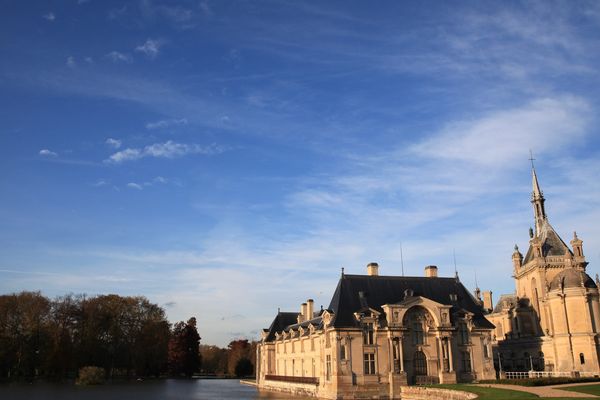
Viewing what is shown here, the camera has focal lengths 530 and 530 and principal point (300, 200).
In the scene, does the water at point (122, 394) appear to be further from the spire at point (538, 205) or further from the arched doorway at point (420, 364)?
the spire at point (538, 205)

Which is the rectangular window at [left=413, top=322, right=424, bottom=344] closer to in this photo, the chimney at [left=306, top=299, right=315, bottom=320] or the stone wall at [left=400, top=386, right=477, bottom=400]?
the stone wall at [left=400, top=386, right=477, bottom=400]

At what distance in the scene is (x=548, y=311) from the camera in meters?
62.6

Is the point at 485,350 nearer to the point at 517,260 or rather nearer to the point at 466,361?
the point at 466,361

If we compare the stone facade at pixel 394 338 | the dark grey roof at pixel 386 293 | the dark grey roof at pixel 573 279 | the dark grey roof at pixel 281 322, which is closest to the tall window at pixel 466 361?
the stone facade at pixel 394 338

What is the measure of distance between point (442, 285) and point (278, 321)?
29.8 meters

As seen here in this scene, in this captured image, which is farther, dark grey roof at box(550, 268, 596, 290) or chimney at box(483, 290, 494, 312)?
chimney at box(483, 290, 494, 312)

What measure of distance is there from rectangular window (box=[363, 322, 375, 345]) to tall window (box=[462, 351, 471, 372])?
30.9 ft

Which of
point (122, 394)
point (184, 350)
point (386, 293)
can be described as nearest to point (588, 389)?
point (386, 293)

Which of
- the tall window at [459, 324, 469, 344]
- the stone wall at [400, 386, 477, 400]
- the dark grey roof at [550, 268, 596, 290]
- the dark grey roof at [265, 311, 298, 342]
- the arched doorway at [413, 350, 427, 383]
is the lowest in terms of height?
the stone wall at [400, 386, 477, 400]

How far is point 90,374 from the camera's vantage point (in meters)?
71.5

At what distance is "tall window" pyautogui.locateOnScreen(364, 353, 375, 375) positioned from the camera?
4681cm

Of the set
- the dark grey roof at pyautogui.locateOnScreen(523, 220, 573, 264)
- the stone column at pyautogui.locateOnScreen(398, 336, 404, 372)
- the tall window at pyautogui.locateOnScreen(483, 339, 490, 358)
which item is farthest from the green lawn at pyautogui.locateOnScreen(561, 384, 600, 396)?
the dark grey roof at pyautogui.locateOnScreen(523, 220, 573, 264)

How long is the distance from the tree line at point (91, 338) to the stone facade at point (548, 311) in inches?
2303

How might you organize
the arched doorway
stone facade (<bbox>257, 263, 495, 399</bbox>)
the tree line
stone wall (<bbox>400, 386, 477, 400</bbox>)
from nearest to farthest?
stone wall (<bbox>400, 386, 477, 400</bbox>) < stone facade (<bbox>257, 263, 495, 399</bbox>) < the arched doorway < the tree line
